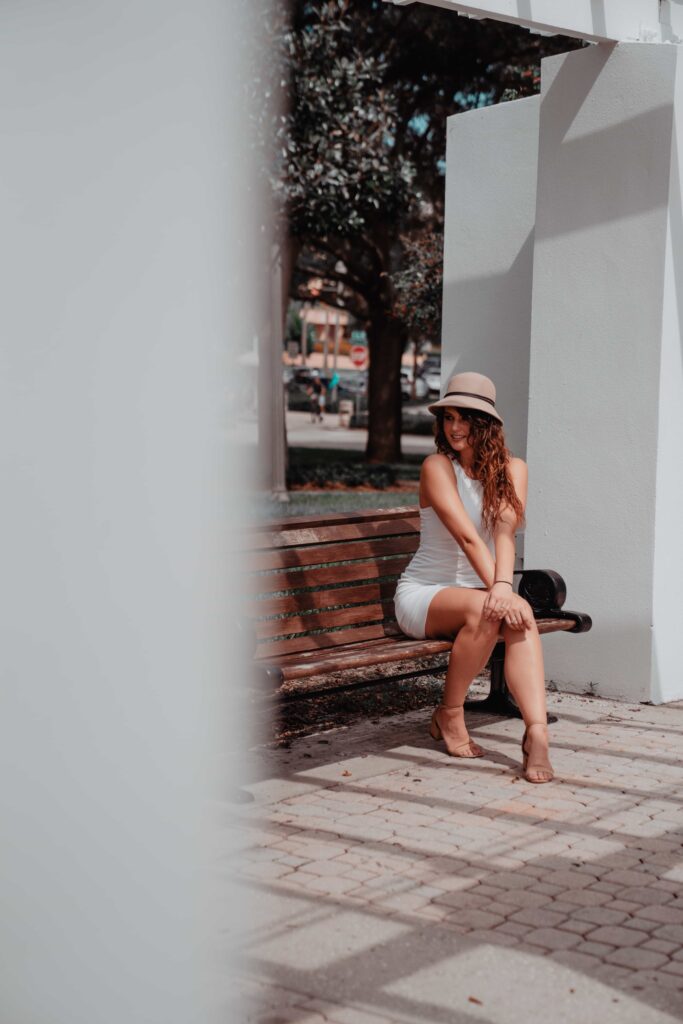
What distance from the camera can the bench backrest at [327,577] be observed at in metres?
5.87

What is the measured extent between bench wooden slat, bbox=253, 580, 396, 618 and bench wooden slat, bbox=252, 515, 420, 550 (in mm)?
226

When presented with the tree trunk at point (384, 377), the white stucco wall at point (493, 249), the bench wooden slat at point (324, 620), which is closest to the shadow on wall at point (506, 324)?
the white stucco wall at point (493, 249)

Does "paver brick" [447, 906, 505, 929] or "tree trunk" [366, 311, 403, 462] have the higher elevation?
"tree trunk" [366, 311, 403, 462]

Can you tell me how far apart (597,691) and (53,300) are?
4597 millimetres

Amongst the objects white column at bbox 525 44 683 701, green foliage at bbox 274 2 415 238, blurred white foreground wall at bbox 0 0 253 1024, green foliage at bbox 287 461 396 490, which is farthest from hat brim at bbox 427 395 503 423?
green foliage at bbox 287 461 396 490

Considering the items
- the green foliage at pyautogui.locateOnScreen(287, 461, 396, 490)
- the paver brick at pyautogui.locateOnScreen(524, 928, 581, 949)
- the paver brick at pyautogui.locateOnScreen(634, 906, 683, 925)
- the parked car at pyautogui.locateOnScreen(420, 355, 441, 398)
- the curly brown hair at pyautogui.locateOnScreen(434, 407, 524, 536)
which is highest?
the parked car at pyautogui.locateOnScreen(420, 355, 441, 398)

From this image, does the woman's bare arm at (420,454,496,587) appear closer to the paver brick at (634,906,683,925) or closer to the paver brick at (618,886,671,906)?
the paver brick at (618,886,671,906)

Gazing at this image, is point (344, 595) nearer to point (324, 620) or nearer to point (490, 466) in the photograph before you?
point (324, 620)

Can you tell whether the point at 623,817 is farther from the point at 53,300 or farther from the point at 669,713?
the point at 53,300

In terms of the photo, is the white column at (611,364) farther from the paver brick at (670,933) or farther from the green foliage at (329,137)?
the green foliage at (329,137)

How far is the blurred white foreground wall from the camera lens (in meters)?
3.08

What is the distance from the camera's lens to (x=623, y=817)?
4.97m

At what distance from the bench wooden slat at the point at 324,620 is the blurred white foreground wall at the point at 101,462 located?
190 cm

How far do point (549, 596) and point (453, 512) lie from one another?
915 millimetres
